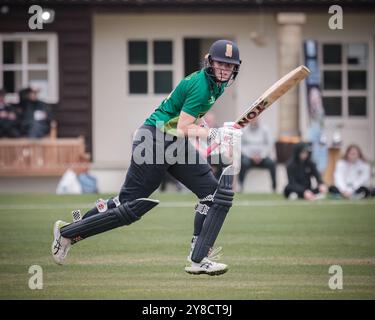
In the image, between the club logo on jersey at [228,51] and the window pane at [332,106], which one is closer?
the club logo on jersey at [228,51]

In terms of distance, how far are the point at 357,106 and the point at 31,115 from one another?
7.66m

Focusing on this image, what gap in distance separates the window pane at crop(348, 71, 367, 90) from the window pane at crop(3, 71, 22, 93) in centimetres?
745

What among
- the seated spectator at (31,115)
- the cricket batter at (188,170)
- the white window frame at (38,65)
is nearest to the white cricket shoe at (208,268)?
the cricket batter at (188,170)

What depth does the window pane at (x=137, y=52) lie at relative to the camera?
25.0m

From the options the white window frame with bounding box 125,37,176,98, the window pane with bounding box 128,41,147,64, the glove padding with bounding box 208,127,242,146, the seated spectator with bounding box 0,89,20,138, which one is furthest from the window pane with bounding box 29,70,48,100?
the glove padding with bounding box 208,127,242,146

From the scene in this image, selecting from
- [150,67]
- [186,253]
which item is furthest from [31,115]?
[186,253]

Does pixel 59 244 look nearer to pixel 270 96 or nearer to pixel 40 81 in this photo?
pixel 270 96

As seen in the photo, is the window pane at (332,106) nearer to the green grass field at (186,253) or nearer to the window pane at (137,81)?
the window pane at (137,81)

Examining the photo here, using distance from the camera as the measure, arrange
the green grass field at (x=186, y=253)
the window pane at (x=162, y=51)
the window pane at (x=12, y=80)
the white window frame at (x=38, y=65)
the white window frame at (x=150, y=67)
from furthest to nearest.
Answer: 1. the window pane at (x=162, y=51)
2. the white window frame at (x=150, y=67)
3. the window pane at (x=12, y=80)
4. the white window frame at (x=38, y=65)
5. the green grass field at (x=186, y=253)

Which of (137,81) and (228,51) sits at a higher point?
(137,81)

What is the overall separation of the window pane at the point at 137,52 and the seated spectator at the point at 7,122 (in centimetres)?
386

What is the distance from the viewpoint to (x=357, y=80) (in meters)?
25.3
